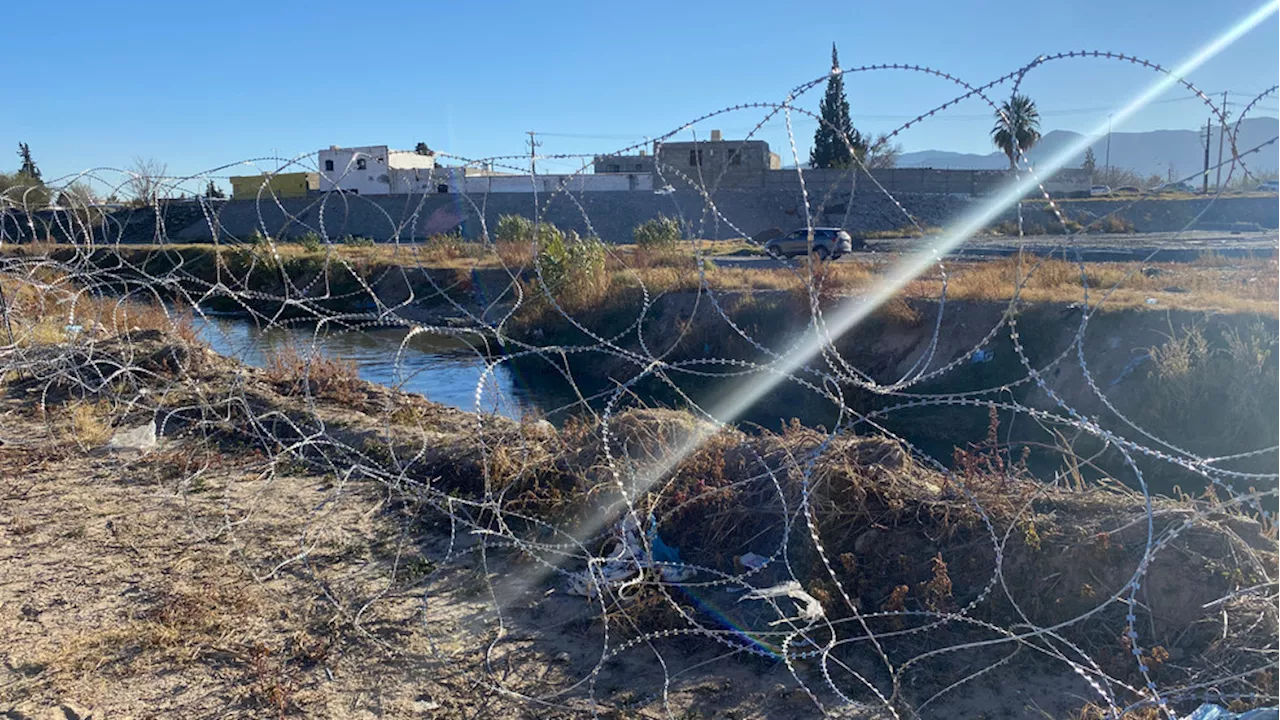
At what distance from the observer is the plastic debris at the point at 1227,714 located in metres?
3.29

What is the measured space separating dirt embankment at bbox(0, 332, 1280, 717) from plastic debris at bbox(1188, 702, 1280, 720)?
0.36m

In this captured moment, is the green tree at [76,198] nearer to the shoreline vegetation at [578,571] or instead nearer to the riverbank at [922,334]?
the riverbank at [922,334]

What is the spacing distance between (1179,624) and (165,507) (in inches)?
252

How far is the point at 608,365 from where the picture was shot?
20359mm

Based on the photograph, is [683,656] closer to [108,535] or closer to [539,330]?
[108,535]

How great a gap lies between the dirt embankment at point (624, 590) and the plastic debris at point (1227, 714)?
1.18 ft

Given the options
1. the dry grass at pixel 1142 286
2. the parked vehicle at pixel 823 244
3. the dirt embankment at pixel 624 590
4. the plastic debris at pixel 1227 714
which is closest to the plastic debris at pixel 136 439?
the dirt embankment at pixel 624 590

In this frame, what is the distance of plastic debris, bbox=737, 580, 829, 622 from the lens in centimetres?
472

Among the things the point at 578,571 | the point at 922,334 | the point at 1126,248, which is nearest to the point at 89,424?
the point at 578,571

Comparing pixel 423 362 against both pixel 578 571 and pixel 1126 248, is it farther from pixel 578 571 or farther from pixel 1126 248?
pixel 1126 248

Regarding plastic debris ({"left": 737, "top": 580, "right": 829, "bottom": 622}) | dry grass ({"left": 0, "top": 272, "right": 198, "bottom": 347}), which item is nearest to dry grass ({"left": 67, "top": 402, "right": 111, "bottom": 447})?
dry grass ({"left": 0, "top": 272, "right": 198, "bottom": 347})

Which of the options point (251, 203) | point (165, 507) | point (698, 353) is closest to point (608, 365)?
point (698, 353)

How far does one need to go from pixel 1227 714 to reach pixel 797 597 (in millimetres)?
1928

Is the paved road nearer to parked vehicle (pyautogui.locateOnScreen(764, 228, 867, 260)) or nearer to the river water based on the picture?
parked vehicle (pyautogui.locateOnScreen(764, 228, 867, 260))
